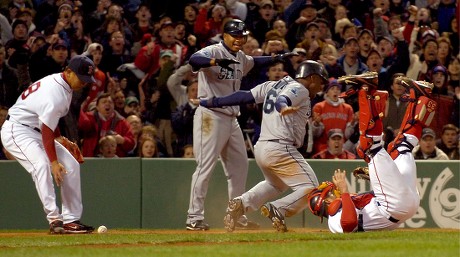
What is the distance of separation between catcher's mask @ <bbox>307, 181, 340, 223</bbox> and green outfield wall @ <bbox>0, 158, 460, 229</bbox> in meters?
2.53

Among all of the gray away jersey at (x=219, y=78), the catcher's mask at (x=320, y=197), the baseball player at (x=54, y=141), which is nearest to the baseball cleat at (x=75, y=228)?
the baseball player at (x=54, y=141)

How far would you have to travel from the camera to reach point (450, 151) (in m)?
15.4

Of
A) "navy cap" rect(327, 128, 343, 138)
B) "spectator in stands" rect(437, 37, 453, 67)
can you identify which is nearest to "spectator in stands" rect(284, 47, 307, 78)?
"navy cap" rect(327, 128, 343, 138)

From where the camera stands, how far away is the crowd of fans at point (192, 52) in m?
15.2

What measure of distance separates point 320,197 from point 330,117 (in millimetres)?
4019

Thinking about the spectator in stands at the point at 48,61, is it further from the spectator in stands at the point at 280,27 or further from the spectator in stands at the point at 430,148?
the spectator in stands at the point at 430,148

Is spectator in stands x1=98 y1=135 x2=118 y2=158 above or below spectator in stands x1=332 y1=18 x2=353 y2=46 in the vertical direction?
below

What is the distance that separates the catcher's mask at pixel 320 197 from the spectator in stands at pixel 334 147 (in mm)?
3318

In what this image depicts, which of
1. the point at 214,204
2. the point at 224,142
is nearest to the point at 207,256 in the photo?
the point at 224,142

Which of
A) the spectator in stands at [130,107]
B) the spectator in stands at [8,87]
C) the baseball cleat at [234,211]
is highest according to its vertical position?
the spectator in stands at [8,87]

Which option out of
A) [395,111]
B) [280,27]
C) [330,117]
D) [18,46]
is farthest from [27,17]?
[395,111]

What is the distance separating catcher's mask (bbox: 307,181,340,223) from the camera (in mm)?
11281

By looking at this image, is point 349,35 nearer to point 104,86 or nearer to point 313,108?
point 313,108

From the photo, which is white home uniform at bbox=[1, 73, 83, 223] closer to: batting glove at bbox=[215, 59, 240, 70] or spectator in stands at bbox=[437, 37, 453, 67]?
batting glove at bbox=[215, 59, 240, 70]
